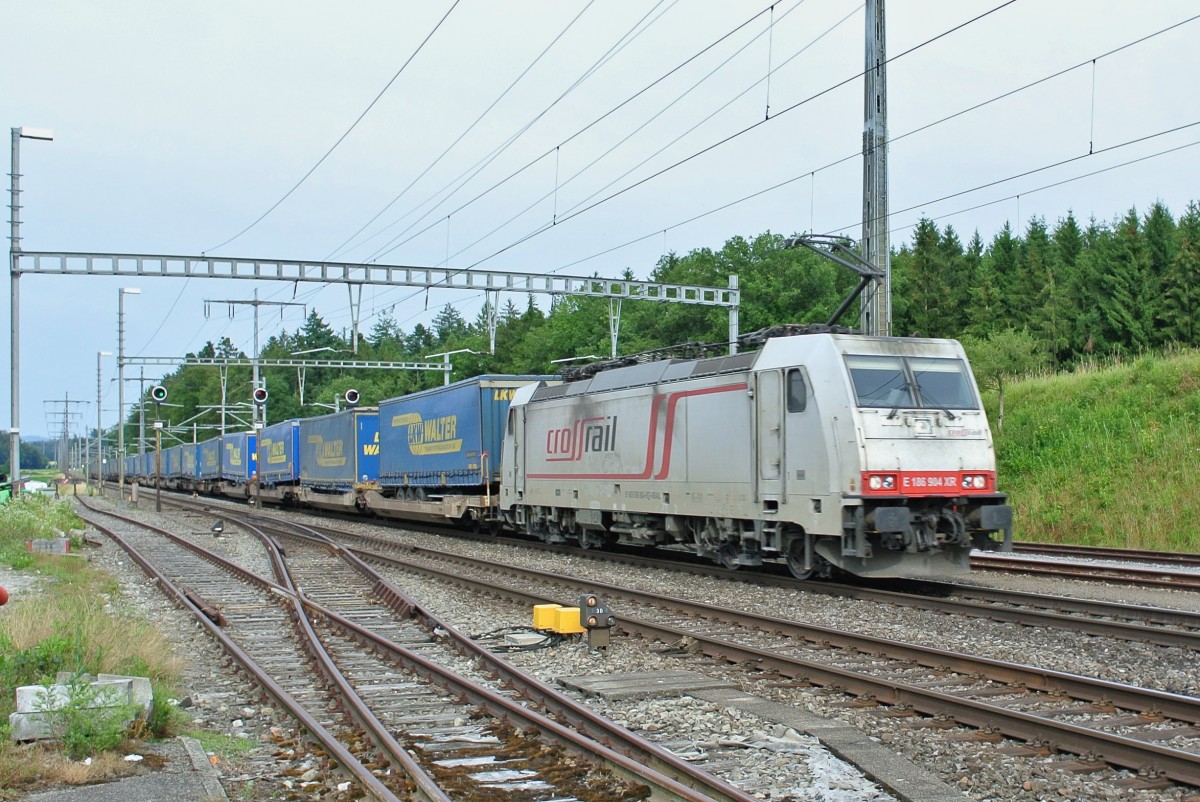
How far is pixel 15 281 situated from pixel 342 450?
12999mm

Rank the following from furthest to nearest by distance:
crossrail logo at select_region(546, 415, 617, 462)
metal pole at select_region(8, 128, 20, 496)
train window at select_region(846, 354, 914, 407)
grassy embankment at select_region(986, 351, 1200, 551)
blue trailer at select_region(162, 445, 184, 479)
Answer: blue trailer at select_region(162, 445, 184, 479), metal pole at select_region(8, 128, 20, 496), grassy embankment at select_region(986, 351, 1200, 551), crossrail logo at select_region(546, 415, 617, 462), train window at select_region(846, 354, 914, 407)

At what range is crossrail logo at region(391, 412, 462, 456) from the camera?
1045 inches

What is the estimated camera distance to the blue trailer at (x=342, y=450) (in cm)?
3444

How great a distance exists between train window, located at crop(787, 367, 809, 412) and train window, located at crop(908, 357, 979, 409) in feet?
4.42

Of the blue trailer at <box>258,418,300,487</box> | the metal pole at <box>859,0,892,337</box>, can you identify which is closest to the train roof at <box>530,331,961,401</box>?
the metal pole at <box>859,0,892,337</box>

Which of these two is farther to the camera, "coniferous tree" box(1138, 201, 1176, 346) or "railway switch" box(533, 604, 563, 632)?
"coniferous tree" box(1138, 201, 1176, 346)

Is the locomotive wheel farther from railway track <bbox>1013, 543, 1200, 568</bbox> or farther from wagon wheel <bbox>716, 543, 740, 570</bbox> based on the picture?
railway track <bbox>1013, 543, 1200, 568</bbox>

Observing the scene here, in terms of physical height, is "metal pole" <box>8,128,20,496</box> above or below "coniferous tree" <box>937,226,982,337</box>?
below

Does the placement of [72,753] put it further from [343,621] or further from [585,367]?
[585,367]

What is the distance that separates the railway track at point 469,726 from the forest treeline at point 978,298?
876 inches

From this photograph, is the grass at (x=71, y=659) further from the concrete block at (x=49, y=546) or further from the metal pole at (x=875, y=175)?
the metal pole at (x=875, y=175)

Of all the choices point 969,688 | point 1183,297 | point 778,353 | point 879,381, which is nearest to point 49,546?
point 778,353

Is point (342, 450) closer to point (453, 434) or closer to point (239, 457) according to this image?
point (453, 434)

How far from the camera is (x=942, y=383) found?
1409 cm
